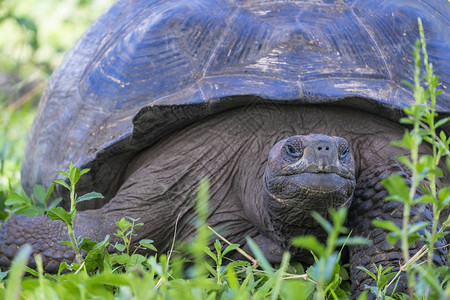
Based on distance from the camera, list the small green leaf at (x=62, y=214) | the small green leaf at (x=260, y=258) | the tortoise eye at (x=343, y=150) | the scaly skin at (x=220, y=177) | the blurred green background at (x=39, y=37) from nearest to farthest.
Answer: the small green leaf at (x=260, y=258) → the small green leaf at (x=62, y=214) → the tortoise eye at (x=343, y=150) → the scaly skin at (x=220, y=177) → the blurred green background at (x=39, y=37)

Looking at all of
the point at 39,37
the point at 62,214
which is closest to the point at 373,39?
the point at 62,214

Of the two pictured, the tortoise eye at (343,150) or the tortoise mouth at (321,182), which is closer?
the tortoise mouth at (321,182)

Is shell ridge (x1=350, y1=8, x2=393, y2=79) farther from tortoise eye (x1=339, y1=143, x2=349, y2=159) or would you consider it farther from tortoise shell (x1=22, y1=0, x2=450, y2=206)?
tortoise eye (x1=339, y1=143, x2=349, y2=159)

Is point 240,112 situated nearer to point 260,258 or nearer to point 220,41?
point 220,41

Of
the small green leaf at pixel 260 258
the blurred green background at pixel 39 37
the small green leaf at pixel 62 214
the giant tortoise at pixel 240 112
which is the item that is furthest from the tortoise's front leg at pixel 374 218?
the blurred green background at pixel 39 37

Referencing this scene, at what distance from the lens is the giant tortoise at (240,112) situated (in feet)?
9.64

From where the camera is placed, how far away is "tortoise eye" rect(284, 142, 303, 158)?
8.49 feet

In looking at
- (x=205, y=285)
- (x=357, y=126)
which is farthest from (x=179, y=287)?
(x=357, y=126)

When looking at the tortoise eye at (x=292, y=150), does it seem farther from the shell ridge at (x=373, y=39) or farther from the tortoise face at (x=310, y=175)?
the shell ridge at (x=373, y=39)

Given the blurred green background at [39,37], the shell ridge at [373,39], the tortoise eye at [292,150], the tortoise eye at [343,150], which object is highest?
the shell ridge at [373,39]

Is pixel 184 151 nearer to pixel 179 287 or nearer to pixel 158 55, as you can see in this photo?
pixel 158 55

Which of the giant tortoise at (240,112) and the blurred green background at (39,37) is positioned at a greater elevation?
the giant tortoise at (240,112)

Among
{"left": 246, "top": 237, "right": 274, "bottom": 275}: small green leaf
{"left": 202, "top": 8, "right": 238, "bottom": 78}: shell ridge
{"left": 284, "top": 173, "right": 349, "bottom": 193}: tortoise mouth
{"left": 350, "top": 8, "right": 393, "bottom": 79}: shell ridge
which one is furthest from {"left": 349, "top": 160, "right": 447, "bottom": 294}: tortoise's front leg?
{"left": 246, "top": 237, "right": 274, "bottom": 275}: small green leaf

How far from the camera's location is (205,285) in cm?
153
